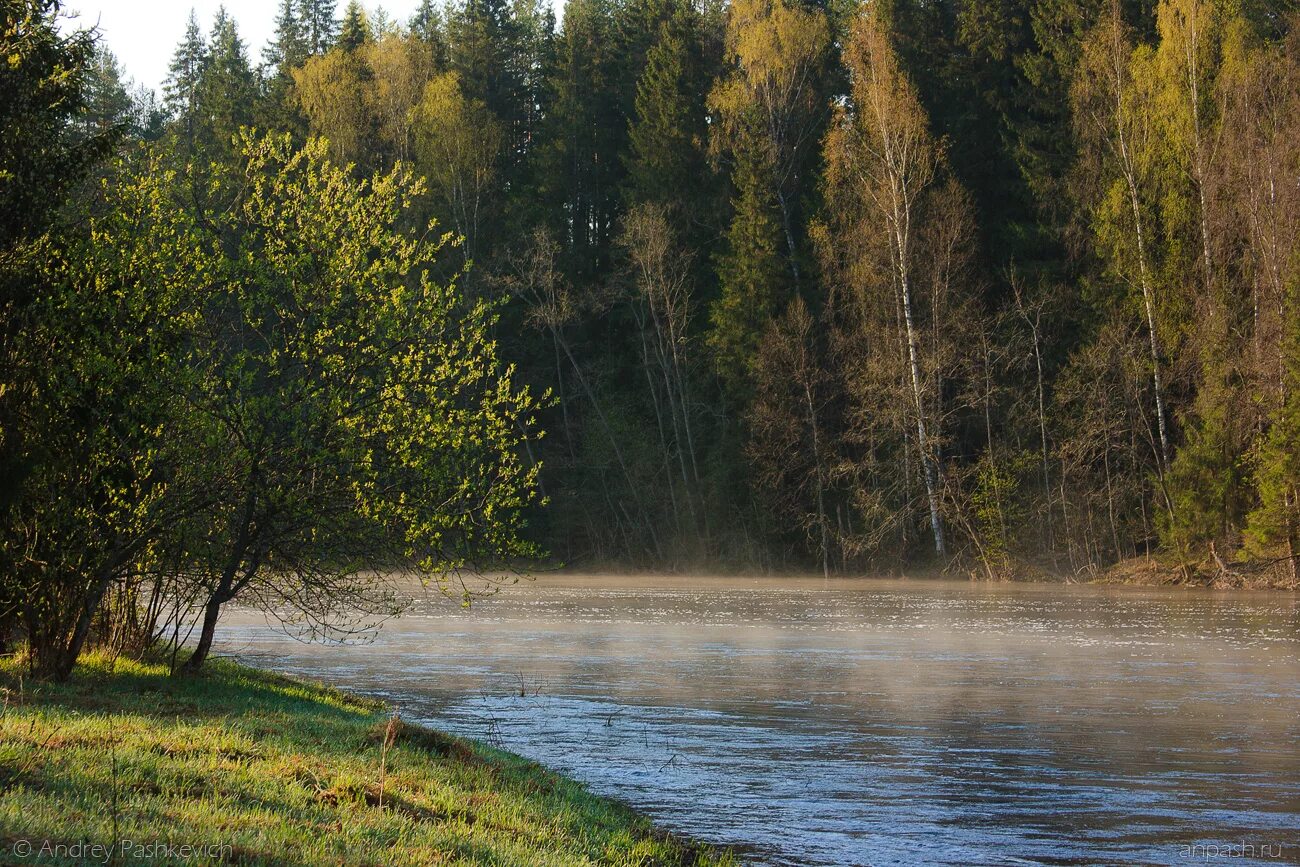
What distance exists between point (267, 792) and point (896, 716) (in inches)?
458

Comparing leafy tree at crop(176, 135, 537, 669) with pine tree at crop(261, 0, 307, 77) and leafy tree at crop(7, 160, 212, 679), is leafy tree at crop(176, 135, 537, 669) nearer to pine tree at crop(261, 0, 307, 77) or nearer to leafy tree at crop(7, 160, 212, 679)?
leafy tree at crop(7, 160, 212, 679)

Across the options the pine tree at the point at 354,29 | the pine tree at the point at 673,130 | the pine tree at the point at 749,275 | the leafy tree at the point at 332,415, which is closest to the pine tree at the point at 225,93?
the pine tree at the point at 354,29

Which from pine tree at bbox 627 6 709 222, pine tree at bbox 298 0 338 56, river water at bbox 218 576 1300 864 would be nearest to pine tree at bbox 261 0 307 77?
pine tree at bbox 298 0 338 56

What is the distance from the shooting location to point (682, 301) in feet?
212

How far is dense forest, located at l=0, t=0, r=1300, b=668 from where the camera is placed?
16234mm

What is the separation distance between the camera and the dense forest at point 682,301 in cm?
1623

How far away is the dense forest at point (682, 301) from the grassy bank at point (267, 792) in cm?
266

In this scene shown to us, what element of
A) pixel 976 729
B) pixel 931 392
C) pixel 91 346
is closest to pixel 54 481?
pixel 91 346

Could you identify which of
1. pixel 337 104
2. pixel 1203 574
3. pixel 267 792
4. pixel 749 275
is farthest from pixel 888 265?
pixel 267 792

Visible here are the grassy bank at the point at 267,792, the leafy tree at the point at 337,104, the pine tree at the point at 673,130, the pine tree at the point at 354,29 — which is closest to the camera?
the grassy bank at the point at 267,792

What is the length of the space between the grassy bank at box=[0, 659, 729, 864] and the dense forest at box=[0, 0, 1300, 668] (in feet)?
8.74

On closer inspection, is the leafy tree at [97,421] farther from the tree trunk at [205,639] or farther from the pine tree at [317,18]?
the pine tree at [317,18]

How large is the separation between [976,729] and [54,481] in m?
12.1

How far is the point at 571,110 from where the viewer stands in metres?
72.1
